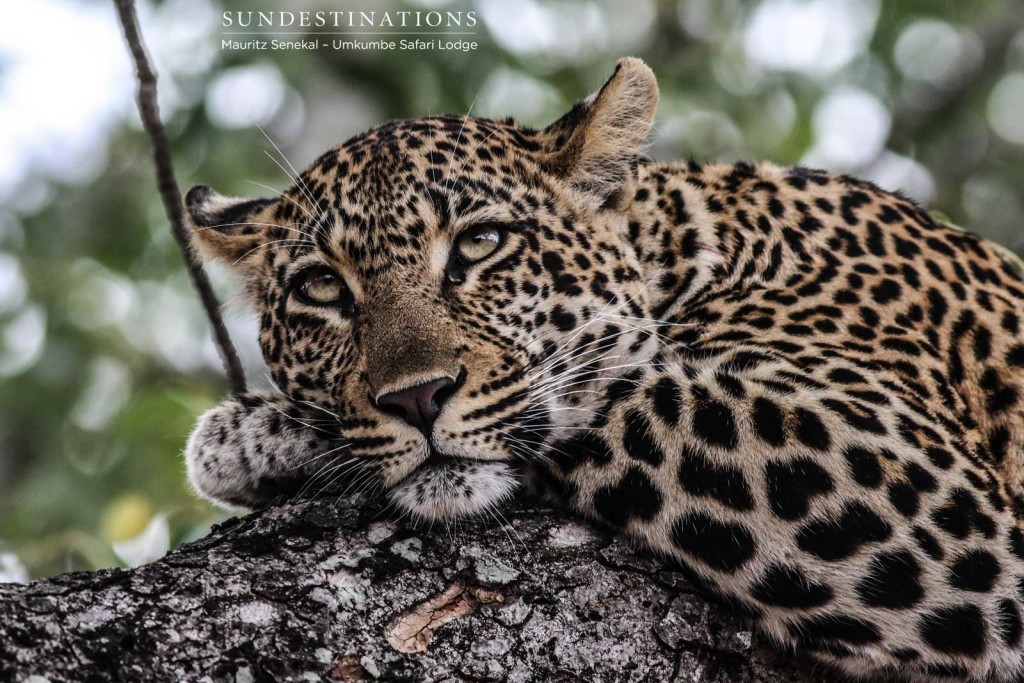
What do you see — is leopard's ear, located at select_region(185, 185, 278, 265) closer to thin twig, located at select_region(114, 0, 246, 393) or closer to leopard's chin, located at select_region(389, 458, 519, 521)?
thin twig, located at select_region(114, 0, 246, 393)

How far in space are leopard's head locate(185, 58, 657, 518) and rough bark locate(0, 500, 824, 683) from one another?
31 centimetres

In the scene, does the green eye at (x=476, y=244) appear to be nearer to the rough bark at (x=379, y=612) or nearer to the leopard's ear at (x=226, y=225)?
the leopard's ear at (x=226, y=225)

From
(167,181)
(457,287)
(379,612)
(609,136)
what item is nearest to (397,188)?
(457,287)

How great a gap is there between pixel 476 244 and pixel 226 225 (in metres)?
1.57

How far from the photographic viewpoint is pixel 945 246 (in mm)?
6105

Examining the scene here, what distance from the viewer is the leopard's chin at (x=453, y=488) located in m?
4.38

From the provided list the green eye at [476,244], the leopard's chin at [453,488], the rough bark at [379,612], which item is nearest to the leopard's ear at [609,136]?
the green eye at [476,244]

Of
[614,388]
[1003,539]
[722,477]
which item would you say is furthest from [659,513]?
[1003,539]

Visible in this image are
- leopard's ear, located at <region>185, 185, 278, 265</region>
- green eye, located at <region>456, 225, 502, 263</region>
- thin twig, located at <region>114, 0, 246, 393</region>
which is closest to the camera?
green eye, located at <region>456, 225, 502, 263</region>

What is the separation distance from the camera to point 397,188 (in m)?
5.28

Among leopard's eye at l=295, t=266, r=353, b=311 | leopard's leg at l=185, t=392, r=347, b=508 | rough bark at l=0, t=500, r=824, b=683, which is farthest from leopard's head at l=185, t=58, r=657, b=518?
rough bark at l=0, t=500, r=824, b=683

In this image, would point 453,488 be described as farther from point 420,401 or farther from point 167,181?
point 167,181

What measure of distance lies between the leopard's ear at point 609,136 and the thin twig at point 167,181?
192cm

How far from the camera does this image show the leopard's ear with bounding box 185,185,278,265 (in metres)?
6.05
